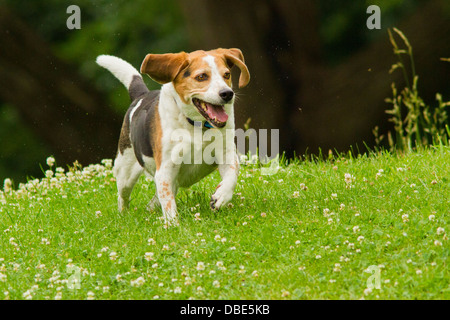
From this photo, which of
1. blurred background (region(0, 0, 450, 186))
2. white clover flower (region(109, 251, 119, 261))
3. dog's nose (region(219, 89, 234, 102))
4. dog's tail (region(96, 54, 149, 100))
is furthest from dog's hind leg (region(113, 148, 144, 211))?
blurred background (region(0, 0, 450, 186))

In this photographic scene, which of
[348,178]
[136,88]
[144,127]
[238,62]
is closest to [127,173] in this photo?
[144,127]

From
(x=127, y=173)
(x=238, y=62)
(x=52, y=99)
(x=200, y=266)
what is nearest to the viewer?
(x=200, y=266)

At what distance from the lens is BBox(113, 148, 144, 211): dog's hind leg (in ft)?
23.9

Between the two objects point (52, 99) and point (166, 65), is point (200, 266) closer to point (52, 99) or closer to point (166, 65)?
point (166, 65)

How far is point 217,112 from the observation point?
6199 millimetres

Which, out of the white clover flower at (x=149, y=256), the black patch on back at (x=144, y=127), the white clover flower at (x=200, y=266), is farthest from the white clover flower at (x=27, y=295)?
the black patch on back at (x=144, y=127)

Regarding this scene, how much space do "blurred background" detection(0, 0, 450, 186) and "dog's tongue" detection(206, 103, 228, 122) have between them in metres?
4.31

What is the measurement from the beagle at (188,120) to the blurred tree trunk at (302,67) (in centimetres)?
421

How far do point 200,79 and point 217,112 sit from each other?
0.98 feet

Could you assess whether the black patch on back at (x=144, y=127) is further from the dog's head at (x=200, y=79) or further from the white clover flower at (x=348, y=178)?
the white clover flower at (x=348, y=178)

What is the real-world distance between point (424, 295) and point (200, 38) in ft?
23.7

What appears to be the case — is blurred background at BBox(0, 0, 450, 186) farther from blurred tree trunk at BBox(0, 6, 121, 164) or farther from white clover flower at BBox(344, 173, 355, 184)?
white clover flower at BBox(344, 173, 355, 184)

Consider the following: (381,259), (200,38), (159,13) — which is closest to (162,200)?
(381,259)

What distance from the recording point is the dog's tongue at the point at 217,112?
617 cm
